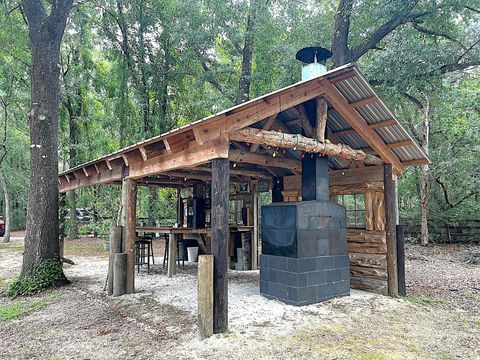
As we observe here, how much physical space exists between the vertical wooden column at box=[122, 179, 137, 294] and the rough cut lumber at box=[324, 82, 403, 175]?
3.59 metres

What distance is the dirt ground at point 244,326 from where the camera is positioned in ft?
11.6

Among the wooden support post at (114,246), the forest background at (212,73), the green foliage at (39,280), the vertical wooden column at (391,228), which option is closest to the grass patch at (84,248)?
the forest background at (212,73)

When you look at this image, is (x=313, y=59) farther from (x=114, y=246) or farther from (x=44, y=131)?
(x=44, y=131)

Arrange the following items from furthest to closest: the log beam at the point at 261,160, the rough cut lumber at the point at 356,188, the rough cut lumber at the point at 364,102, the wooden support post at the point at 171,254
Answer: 1. the wooden support post at the point at 171,254
2. the rough cut lumber at the point at 356,188
3. the log beam at the point at 261,160
4. the rough cut lumber at the point at 364,102

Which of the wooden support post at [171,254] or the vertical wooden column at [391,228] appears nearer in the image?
the vertical wooden column at [391,228]

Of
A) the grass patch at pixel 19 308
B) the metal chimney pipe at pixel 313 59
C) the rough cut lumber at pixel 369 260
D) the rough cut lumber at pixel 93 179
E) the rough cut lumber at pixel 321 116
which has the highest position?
the metal chimney pipe at pixel 313 59

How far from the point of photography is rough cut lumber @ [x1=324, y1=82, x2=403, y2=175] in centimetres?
532

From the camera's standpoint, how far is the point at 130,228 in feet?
19.9

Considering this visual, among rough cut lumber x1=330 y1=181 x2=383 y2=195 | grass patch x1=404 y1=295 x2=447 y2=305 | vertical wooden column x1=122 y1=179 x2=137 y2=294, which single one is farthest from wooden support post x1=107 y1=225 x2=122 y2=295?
grass patch x1=404 y1=295 x2=447 y2=305

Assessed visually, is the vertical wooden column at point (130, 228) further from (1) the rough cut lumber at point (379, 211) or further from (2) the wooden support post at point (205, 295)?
(1) the rough cut lumber at point (379, 211)

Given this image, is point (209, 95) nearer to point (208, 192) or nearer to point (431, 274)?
point (208, 192)

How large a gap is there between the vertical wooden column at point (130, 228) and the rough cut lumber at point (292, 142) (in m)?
2.63

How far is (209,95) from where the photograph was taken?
1316 centimetres

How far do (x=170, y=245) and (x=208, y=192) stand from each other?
217 cm
